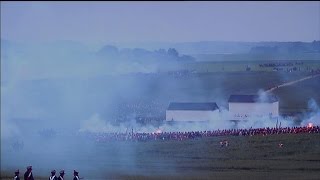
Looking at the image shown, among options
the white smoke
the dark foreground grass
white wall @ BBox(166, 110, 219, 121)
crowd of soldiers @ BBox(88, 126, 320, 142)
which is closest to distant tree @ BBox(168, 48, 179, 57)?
white wall @ BBox(166, 110, 219, 121)

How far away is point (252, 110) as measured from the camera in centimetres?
4016

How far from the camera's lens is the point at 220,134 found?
123 ft

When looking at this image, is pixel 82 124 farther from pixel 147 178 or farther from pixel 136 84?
pixel 147 178

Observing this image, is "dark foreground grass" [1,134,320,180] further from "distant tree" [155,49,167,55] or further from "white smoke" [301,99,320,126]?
"distant tree" [155,49,167,55]

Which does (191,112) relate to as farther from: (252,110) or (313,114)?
(313,114)

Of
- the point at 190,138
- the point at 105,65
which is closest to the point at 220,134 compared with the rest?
the point at 190,138

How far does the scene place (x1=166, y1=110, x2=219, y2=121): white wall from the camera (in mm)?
41781

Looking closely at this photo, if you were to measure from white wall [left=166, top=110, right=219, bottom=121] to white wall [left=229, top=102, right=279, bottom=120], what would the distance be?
1.26m

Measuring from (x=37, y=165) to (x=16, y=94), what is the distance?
2045 cm

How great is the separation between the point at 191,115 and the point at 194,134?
181 inches

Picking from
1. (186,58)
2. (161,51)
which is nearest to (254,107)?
(186,58)

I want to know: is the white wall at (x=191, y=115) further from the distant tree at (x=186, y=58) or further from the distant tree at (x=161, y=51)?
the distant tree at (x=161, y=51)

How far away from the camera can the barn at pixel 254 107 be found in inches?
1576

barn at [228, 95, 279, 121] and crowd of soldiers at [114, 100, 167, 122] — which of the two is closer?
barn at [228, 95, 279, 121]
